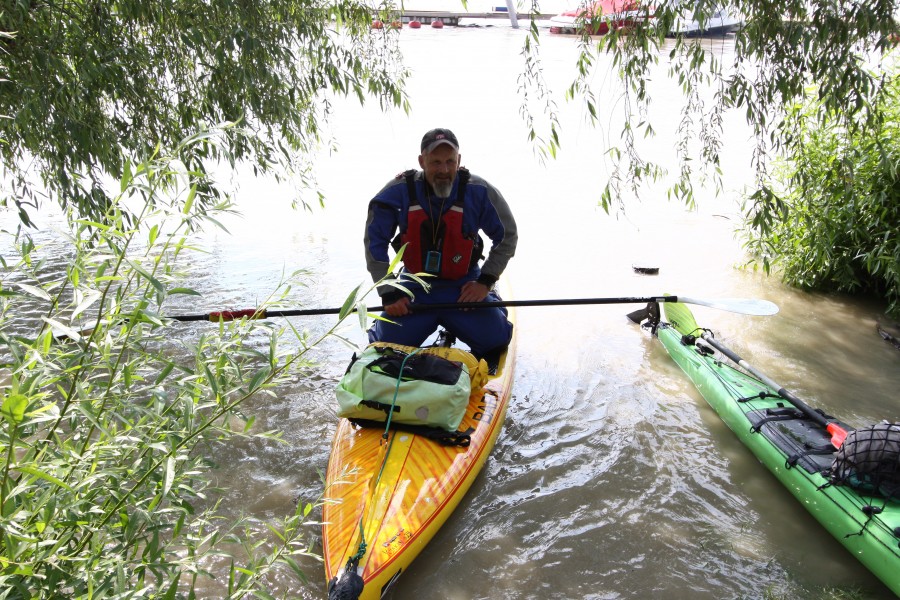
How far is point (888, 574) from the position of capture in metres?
2.66

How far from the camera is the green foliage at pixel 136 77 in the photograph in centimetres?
318

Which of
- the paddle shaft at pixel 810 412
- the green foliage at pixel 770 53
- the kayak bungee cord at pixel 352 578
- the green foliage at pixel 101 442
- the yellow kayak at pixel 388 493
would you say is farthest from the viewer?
the paddle shaft at pixel 810 412

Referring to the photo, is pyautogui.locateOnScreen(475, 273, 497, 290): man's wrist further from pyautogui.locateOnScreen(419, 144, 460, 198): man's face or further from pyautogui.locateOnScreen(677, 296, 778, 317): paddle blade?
pyautogui.locateOnScreen(677, 296, 778, 317): paddle blade

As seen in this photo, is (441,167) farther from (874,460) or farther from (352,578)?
(874,460)

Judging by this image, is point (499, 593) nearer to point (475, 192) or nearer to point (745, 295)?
point (475, 192)

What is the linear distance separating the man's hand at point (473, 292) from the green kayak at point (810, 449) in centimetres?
165

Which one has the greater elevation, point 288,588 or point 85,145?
point 85,145

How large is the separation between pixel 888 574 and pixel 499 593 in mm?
1605

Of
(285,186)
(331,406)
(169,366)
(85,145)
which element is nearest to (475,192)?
(331,406)

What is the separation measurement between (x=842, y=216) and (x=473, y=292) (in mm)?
3521

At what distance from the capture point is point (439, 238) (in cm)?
397

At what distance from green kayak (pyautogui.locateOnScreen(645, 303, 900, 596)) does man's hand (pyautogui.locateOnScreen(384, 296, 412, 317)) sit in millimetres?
2095

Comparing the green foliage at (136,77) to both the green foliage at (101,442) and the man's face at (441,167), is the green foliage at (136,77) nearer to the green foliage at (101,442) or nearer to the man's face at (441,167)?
the man's face at (441,167)

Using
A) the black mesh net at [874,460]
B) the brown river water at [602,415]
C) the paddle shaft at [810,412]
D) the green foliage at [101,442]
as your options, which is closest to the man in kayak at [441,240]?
the brown river water at [602,415]
